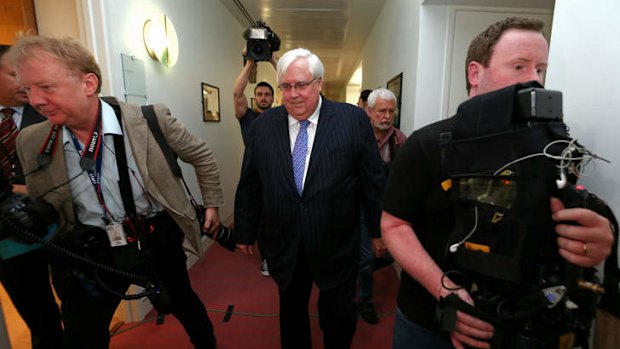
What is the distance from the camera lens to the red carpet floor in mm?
1949

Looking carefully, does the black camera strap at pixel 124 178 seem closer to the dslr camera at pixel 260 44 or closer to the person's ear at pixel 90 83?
the person's ear at pixel 90 83

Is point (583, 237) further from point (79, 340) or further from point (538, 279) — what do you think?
point (79, 340)

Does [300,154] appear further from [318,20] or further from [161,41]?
[318,20]

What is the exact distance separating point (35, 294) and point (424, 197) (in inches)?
75.5

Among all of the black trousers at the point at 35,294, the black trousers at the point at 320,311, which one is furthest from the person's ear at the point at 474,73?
the black trousers at the point at 35,294

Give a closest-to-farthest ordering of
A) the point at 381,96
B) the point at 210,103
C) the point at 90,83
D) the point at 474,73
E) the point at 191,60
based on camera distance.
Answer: the point at 474,73
the point at 90,83
the point at 381,96
the point at 191,60
the point at 210,103

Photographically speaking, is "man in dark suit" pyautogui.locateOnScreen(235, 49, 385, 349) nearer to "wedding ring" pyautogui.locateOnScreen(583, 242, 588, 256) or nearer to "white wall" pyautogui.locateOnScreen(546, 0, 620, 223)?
"white wall" pyautogui.locateOnScreen(546, 0, 620, 223)

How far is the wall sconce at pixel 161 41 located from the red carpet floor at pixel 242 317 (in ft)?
6.00

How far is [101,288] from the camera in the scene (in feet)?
4.14

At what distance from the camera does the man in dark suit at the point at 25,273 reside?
4.73 ft

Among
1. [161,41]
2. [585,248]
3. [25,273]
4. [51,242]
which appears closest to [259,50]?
[161,41]

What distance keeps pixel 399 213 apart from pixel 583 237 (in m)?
0.38

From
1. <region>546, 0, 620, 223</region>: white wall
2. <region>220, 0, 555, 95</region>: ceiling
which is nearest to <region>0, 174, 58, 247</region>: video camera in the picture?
<region>546, 0, 620, 223</region>: white wall

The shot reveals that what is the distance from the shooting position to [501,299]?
25.1 inches
